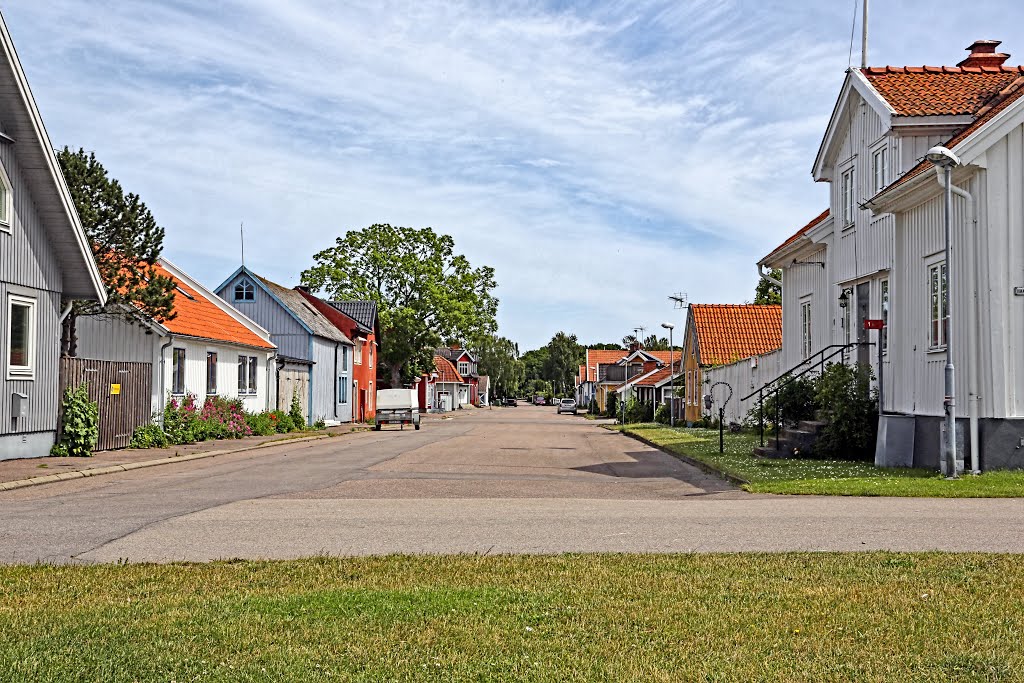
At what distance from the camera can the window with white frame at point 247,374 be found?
38.4 metres

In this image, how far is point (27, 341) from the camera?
22.1 metres

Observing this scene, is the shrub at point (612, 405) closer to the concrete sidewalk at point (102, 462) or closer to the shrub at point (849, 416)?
the concrete sidewalk at point (102, 462)

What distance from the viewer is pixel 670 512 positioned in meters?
12.7

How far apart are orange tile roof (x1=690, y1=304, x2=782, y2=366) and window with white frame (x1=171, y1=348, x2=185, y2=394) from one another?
24.1m

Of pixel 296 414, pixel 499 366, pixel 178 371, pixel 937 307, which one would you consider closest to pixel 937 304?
pixel 937 307

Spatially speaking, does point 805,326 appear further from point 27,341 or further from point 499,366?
point 499,366

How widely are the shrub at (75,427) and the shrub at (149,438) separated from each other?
313 centimetres

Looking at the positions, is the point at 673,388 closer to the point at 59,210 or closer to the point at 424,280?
the point at 424,280

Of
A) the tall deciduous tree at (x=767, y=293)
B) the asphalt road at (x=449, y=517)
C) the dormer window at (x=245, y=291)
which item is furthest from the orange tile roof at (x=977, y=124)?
the tall deciduous tree at (x=767, y=293)

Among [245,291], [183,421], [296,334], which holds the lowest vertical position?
[183,421]

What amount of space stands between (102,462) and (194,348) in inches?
463

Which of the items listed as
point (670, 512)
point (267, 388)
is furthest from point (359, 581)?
point (267, 388)

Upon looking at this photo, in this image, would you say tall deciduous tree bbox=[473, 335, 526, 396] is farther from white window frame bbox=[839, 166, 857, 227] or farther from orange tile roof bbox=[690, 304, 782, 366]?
white window frame bbox=[839, 166, 857, 227]

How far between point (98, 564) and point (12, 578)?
0.85 meters
